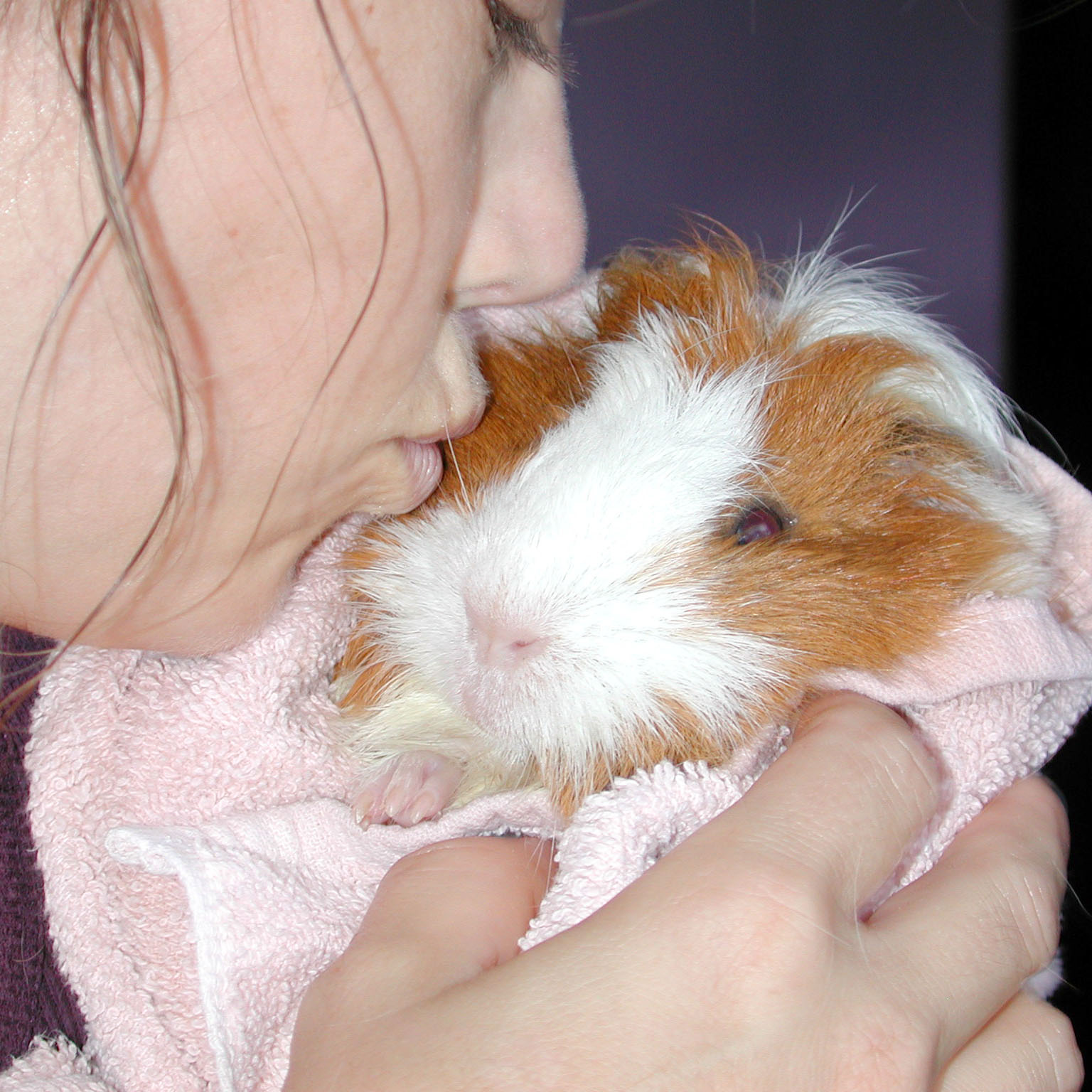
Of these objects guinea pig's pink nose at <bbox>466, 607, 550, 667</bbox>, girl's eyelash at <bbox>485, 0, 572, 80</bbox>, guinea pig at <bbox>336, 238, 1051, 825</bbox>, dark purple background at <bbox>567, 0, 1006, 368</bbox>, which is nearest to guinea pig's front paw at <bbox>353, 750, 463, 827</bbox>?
guinea pig at <bbox>336, 238, 1051, 825</bbox>

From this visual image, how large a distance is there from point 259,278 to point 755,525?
0.43 m

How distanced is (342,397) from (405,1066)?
399 millimetres

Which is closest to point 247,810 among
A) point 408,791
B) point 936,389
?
point 408,791

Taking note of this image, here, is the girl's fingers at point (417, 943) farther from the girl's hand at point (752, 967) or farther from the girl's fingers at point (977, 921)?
the girl's fingers at point (977, 921)

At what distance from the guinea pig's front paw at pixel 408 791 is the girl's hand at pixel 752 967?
0.07 m

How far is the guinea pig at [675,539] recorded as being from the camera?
788 mm

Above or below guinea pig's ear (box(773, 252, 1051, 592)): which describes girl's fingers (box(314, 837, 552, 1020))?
below

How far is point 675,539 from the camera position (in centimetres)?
81

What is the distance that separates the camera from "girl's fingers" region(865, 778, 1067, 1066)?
0.68 metres

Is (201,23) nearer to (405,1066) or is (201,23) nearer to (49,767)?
(405,1066)

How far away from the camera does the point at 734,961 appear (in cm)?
60

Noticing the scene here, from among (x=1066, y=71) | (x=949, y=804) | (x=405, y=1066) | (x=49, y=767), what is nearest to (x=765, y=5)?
(x=1066, y=71)

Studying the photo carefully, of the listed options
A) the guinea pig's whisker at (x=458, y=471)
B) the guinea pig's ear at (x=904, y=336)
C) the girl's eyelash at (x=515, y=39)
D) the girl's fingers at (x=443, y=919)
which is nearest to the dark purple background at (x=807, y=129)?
the guinea pig's ear at (x=904, y=336)

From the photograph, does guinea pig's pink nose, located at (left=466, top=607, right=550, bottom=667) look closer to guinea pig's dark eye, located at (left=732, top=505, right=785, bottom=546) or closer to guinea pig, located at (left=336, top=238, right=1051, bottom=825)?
guinea pig, located at (left=336, top=238, right=1051, bottom=825)
